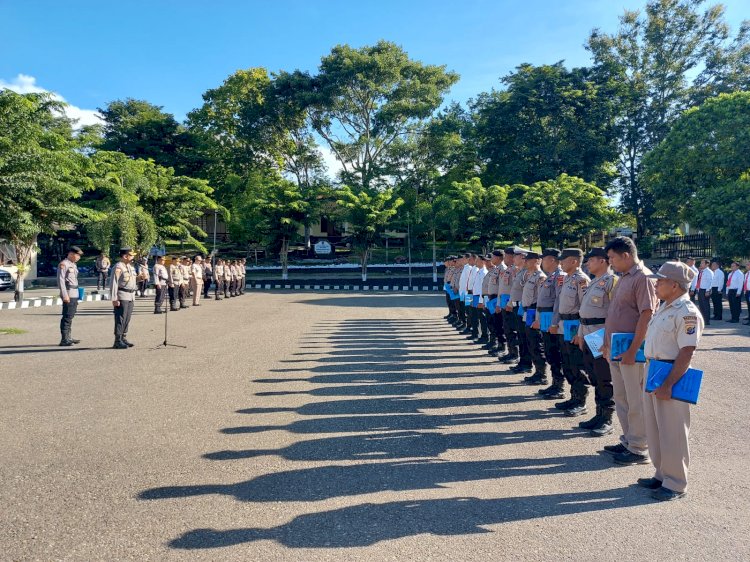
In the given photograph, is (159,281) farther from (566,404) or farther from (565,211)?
(565,211)

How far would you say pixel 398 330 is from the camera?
42.9 ft

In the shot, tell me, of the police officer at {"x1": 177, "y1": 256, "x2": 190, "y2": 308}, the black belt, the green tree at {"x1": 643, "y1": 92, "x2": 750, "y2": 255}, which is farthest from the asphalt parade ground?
the green tree at {"x1": 643, "y1": 92, "x2": 750, "y2": 255}

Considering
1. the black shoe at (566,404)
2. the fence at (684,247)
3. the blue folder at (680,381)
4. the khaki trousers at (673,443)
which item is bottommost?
the black shoe at (566,404)

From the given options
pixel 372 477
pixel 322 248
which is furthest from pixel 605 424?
pixel 322 248

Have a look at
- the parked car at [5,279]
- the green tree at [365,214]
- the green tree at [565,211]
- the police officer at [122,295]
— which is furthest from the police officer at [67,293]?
the green tree at [565,211]

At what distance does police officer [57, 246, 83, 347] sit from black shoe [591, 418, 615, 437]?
9.41m

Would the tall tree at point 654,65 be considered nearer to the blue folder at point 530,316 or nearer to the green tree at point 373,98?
the green tree at point 373,98

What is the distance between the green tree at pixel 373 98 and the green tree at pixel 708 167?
14487mm

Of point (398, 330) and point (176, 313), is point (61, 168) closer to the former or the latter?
point (176, 313)

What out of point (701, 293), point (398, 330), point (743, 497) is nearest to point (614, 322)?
point (743, 497)

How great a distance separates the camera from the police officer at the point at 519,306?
26.9 ft

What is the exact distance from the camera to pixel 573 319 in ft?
20.2

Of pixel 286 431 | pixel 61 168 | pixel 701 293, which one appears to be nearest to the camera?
pixel 286 431

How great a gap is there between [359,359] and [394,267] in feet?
83.6
